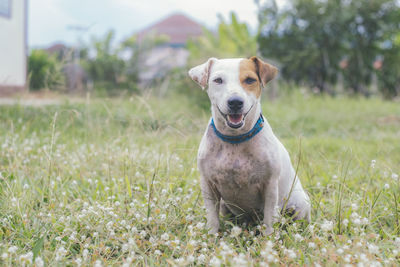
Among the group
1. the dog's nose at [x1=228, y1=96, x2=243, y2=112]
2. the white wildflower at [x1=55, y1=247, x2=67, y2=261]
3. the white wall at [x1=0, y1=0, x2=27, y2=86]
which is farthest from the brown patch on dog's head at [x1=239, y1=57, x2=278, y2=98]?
the white wall at [x1=0, y1=0, x2=27, y2=86]

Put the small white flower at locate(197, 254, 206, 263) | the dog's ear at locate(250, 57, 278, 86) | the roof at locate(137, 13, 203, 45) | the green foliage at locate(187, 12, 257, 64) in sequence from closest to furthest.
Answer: the small white flower at locate(197, 254, 206, 263), the dog's ear at locate(250, 57, 278, 86), the green foliage at locate(187, 12, 257, 64), the roof at locate(137, 13, 203, 45)

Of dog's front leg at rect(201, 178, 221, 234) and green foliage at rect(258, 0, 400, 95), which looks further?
green foliage at rect(258, 0, 400, 95)

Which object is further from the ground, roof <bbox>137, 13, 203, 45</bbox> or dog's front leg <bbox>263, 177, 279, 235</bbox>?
roof <bbox>137, 13, 203, 45</bbox>

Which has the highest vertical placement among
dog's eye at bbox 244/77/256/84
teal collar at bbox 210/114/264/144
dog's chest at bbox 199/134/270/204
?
dog's eye at bbox 244/77/256/84

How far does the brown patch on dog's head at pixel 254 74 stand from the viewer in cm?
257

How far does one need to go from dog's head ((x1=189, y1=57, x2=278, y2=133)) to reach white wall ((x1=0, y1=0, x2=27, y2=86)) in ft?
32.6

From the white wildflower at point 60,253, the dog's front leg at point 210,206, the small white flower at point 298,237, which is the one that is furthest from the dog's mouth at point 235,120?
the white wildflower at point 60,253

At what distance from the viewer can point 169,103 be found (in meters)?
9.09

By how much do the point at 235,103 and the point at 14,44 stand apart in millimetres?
11132

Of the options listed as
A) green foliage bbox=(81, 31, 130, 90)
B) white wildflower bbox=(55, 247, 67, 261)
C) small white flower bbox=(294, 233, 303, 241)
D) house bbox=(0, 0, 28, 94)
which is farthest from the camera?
green foliage bbox=(81, 31, 130, 90)

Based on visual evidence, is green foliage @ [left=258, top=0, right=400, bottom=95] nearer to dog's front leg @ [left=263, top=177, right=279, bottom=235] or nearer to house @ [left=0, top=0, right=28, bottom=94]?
house @ [left=0, top=0, right=28, bottom=94]

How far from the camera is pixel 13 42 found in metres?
11.6

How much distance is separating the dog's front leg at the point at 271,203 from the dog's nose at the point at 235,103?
53 cm

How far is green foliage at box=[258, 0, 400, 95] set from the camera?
14648mm
